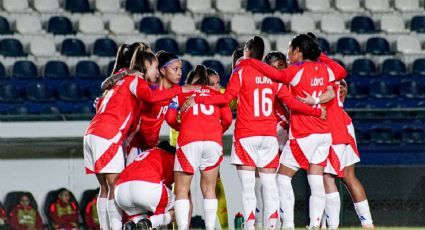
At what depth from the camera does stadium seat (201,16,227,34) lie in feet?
57.0

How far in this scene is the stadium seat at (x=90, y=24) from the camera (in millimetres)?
17219

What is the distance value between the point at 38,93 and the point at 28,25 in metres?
1.87

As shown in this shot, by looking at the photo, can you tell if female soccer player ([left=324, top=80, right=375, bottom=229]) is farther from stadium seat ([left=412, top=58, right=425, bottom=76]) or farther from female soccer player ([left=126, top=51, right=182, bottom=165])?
stadium seat ([left=412, top=58, right=425, bottom=76])

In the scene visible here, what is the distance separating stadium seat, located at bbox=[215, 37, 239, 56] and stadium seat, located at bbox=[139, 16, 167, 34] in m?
0.94

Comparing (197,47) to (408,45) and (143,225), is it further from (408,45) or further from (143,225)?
(143,225)

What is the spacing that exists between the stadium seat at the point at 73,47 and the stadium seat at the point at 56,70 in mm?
321

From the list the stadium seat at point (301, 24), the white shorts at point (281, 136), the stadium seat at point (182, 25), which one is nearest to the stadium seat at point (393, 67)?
the stadium seat at point (301, 24)

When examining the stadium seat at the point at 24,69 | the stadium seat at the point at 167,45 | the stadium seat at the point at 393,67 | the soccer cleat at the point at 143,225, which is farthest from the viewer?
the stadium seat at the point at 393,67

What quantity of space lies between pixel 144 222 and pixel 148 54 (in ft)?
5.19

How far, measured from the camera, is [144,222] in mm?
8594

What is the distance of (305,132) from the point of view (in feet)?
33.0

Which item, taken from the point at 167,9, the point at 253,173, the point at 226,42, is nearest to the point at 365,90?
the point at 226,42

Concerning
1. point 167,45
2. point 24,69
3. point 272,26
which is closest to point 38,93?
point 24,69

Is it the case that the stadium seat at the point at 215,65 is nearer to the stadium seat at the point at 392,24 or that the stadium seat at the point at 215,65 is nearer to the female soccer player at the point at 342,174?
the stadium seat at the point at 392,24
